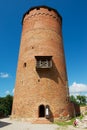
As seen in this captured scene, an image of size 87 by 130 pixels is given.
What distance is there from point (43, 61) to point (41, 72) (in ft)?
4.20

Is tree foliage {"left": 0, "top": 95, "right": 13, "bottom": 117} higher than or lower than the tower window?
lower

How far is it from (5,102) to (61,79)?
60.0ft

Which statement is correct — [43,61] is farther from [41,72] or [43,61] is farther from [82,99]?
[82,99]

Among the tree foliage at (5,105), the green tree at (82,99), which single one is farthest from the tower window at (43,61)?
the green tree at (82,99)

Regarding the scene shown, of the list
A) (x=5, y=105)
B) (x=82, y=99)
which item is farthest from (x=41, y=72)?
(x=82, y=99)

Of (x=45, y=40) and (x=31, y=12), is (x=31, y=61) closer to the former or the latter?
(x=45, y=40)

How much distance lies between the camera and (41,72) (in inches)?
658

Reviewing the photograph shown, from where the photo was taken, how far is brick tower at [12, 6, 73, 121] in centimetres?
1572

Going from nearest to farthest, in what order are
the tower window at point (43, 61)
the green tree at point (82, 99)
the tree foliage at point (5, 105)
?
the tower window at point (43, 61) < the tree foliage at point (5, 105) < the green tree at point (82, 99)

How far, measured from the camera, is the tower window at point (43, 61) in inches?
651

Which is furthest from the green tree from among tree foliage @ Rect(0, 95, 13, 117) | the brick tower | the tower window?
the tower window

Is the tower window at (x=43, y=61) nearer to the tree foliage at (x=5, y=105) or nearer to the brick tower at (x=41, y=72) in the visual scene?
the brick tower at (x=41, y=72)

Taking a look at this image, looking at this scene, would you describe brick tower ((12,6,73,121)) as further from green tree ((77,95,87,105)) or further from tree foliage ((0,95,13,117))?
green tree ((77,95,87,105))

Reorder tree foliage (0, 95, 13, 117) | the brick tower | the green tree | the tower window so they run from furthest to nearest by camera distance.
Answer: the green tree → tree foliage (0, 95, 13, 117) → the tower window → the brick tower
